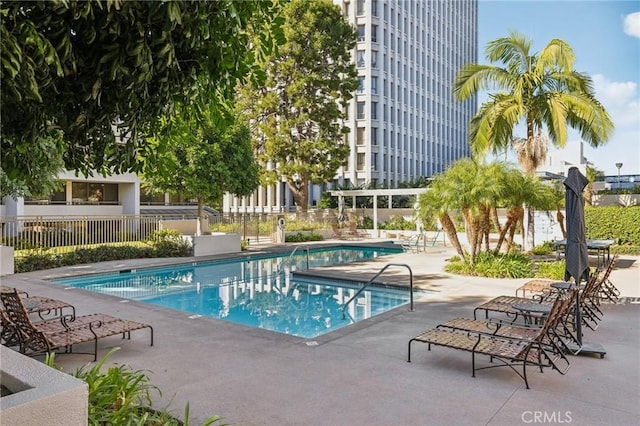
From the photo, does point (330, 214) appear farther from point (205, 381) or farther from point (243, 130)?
point (205, 381)

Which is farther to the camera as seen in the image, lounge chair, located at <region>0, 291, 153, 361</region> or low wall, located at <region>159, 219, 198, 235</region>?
low wall, located at <region>159, 219, 198, 235</region>

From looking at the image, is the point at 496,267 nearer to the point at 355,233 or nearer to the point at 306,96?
the point at 355,233

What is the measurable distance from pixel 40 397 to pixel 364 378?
3.61 m

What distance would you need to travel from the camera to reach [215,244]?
69.5 feet

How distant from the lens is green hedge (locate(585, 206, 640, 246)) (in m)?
20.1

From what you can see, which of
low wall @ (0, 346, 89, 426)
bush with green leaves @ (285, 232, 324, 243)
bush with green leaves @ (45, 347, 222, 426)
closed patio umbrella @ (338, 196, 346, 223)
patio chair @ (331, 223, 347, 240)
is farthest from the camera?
closed patio umbrella @ (338, 196, 346, 223)

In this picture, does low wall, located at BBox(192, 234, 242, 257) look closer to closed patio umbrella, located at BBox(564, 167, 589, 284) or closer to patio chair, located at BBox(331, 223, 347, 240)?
patio chair, located at BBox(331, 223, 347, 240)

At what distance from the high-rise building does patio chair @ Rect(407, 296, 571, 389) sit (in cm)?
3465

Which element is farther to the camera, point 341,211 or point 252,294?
point 341,211

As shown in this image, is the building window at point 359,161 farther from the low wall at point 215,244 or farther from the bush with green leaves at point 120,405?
the bush with green leaves at point 120,405

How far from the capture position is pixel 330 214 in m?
34.2

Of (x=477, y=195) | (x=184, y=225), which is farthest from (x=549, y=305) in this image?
(x=184, y=225)

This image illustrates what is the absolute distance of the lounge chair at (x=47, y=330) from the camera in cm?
603

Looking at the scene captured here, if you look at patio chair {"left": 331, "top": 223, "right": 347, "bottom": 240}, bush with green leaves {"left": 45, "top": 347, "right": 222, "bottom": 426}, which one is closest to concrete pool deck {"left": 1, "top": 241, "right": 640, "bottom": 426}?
bush with green leaves {"left": 45, "top": 347, "right": 222, "bottom": 426}
